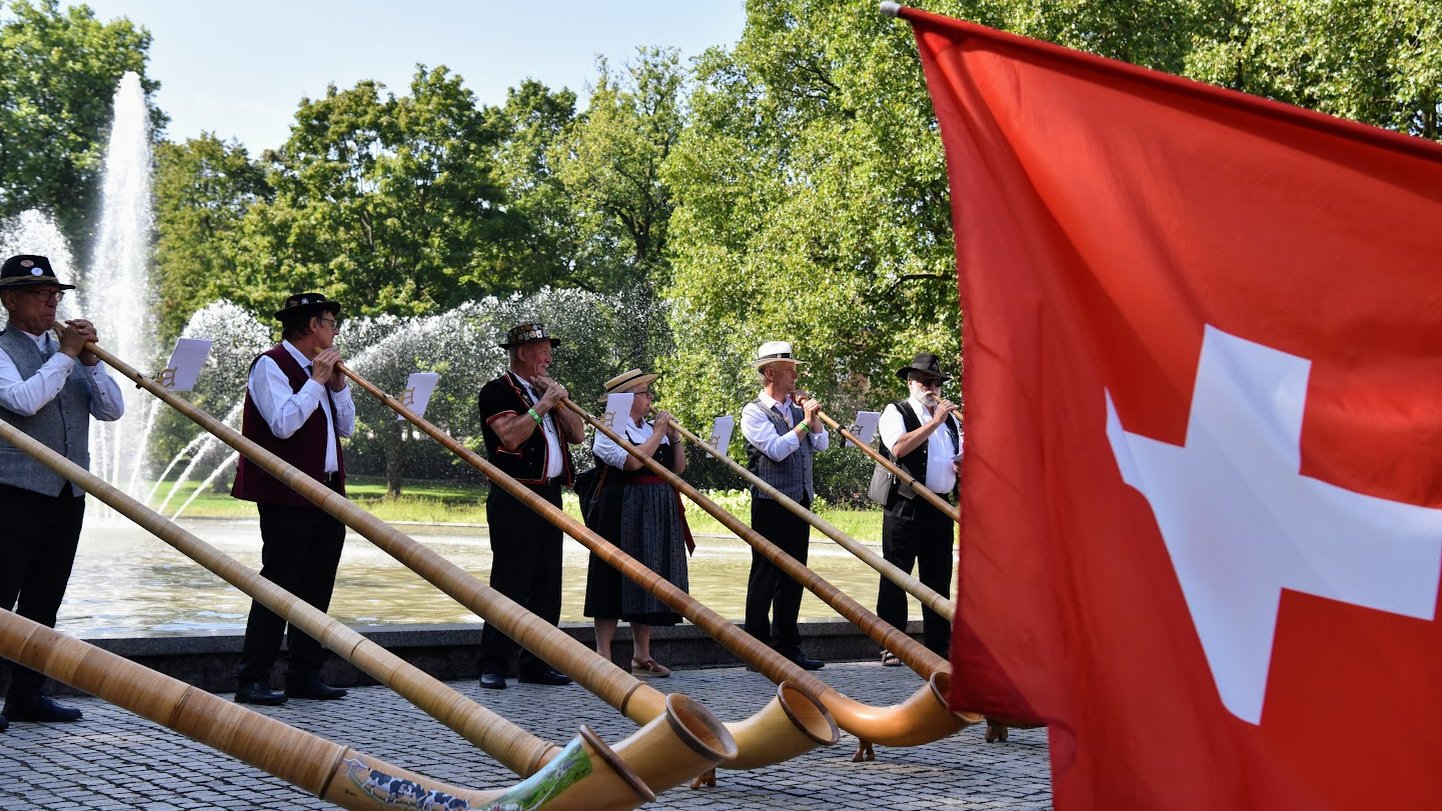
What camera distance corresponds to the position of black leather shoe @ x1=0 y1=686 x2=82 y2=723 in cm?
695

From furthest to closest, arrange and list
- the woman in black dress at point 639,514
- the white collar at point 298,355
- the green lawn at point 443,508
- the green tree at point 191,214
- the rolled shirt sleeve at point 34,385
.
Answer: the green tree at point 191,214, the green lawn at point 443,508, the woman in black dress at point 639,514, the white collar at point 298,355, the rolled shirt sleeve at point 34,385

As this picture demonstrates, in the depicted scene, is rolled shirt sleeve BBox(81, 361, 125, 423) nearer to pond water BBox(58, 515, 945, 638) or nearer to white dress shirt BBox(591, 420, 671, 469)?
pond water BBox(58, 515, 945, 638)

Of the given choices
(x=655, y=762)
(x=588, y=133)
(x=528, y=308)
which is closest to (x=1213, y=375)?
(x=655, y=762)

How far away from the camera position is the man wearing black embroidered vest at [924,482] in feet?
33.1

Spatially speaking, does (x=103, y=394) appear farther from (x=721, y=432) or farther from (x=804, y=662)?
(x=804, y=662)

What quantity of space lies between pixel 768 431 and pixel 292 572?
11.5 ft

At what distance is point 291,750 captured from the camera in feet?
10.4

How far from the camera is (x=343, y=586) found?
14477 mm

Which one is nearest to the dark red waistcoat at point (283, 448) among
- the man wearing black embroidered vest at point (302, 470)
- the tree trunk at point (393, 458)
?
the man wearing black embroidered vest at point (302, 470)

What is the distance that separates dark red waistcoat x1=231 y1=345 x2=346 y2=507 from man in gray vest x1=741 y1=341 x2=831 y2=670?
10.3 ft

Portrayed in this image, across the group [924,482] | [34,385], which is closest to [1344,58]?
[924,482]

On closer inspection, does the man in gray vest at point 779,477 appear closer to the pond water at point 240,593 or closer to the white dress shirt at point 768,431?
the white dress shirt at point 768,431

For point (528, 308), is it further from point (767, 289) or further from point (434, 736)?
point (434, 736)

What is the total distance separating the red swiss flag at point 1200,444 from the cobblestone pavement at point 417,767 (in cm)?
314
